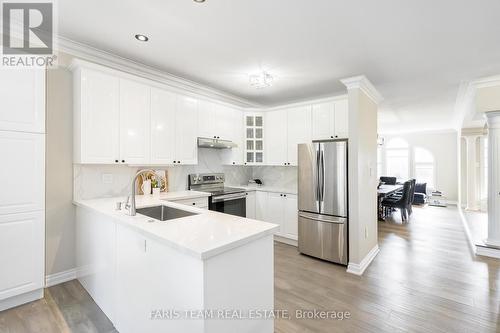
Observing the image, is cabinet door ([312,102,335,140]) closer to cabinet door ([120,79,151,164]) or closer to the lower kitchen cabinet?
the lower kitchen cabinet

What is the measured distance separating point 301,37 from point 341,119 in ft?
5.11

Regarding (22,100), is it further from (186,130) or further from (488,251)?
(488,251)

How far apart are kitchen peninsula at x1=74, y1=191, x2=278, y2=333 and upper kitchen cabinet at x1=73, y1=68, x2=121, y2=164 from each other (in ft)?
2.90

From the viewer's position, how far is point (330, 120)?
3658 mm

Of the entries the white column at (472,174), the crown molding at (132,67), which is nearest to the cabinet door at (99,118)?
the crown molding at (132,67)

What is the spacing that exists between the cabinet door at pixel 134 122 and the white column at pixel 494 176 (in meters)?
4.98

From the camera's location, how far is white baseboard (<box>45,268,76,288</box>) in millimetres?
2576

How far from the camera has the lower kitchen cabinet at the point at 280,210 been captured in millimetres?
3914

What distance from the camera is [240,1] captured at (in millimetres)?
1871

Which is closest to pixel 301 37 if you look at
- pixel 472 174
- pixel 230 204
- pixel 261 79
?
pixel 261 79

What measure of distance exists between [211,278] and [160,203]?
4.91 feet

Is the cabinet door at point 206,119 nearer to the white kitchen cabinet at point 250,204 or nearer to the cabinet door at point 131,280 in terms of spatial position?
the white kitchen cabinet at point 250,204

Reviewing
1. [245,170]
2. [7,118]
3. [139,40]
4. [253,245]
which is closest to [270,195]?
[245,170]

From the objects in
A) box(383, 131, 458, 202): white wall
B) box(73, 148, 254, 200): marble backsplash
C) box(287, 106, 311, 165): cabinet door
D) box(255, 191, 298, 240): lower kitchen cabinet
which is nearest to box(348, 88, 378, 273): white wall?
box(287, 106, 311, 165): cabinet door
